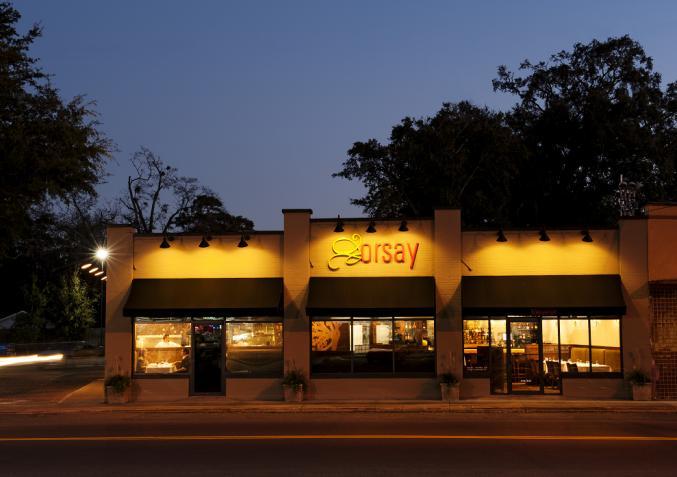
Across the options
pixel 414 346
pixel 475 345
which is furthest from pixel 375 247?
pixel 475 345

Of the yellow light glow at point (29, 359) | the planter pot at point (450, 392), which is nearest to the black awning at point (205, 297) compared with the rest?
the planter pot at point (450, 392)

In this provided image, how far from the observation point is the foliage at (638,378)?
20.5 metres

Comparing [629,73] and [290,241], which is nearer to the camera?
[290,241]

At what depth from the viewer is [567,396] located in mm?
20984

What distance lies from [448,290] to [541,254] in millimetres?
2929

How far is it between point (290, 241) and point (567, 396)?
8.89m

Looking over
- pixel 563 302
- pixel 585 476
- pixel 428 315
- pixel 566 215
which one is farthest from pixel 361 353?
pixel 566 215

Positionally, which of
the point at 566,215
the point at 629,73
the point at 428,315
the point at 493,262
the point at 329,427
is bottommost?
the point at 329,427

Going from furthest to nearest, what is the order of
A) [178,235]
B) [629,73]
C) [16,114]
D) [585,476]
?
1. [629,73]
2. [16,114]
3. [178,235]
4. [585,476]

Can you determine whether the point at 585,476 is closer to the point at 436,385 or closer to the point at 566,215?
the point at 436,385

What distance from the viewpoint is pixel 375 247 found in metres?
22.0

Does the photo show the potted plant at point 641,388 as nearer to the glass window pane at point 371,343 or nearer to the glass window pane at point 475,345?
the glass window pane at point 475,345

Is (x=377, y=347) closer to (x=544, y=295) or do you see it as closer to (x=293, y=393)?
(x=293, y=393)

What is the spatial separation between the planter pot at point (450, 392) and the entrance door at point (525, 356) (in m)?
1.76
